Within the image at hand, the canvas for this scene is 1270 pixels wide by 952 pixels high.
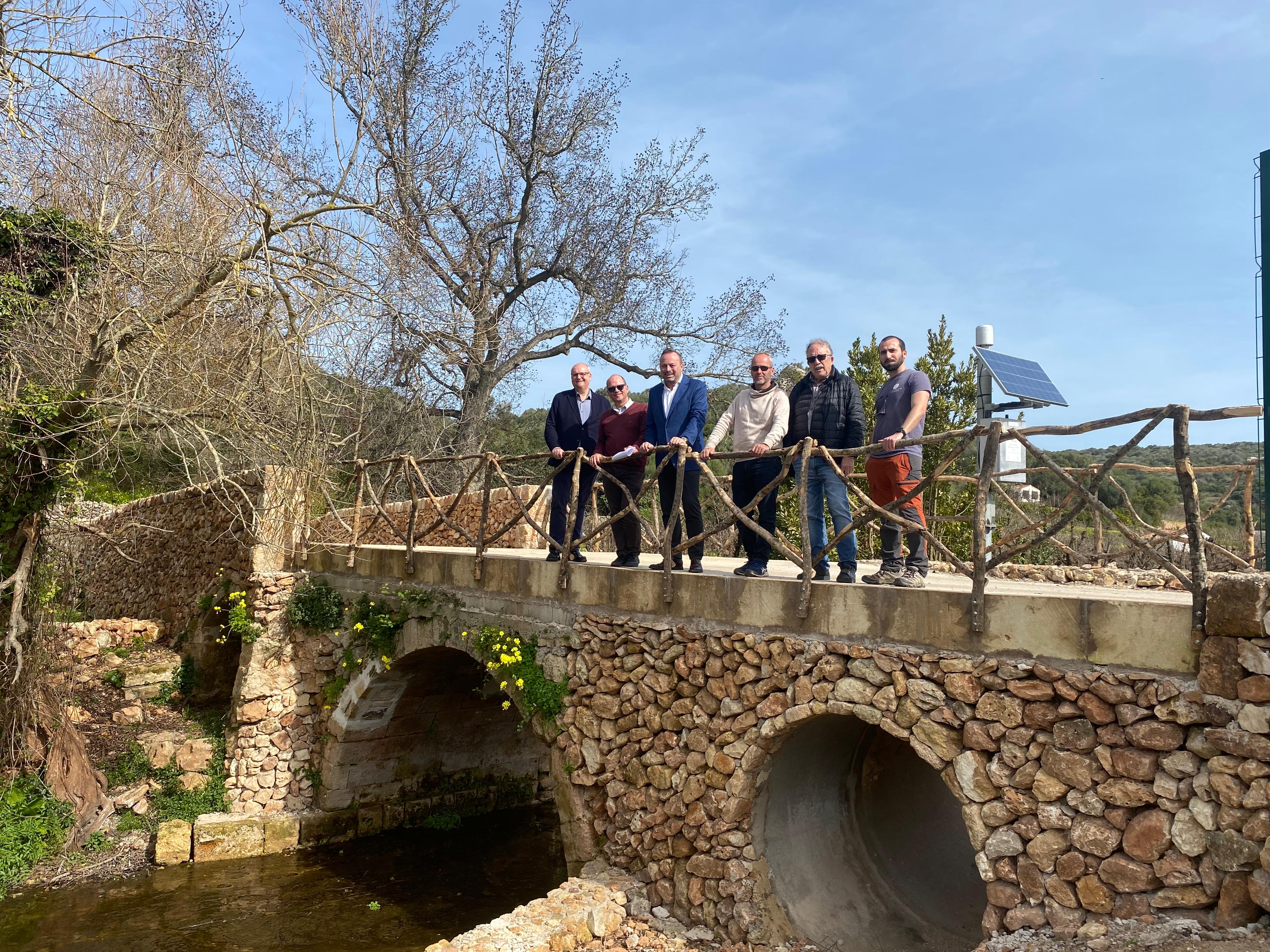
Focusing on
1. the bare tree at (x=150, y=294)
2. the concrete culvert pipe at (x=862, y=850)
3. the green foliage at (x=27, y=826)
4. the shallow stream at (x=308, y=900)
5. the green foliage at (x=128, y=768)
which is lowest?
the shallow stream at (x=308, y=900)

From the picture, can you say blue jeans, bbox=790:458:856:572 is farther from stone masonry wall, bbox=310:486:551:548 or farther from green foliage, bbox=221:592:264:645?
green foliage, bbox=221:592:264:645

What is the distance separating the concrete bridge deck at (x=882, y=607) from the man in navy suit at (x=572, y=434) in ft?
1.41

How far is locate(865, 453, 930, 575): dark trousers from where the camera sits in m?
5.11

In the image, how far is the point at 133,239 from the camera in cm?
752

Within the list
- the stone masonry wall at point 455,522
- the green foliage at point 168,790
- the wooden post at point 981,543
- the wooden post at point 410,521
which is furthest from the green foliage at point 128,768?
the wooden post at point 981,543

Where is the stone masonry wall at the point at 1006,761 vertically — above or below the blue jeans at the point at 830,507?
below

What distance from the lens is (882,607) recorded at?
15.9ft

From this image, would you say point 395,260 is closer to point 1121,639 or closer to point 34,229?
point 34,229

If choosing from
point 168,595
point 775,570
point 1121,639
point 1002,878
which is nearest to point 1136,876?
point 1002,878

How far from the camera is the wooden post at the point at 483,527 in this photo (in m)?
7.30

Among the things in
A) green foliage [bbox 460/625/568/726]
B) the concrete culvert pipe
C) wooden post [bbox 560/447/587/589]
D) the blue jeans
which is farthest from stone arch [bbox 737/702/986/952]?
wooden post [bbox 560/447/587/589]

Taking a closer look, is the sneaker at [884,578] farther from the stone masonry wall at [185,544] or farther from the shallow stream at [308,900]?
the stone masonry wall at [185,544]

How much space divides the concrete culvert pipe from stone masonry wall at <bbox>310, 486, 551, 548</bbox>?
15.6 feet

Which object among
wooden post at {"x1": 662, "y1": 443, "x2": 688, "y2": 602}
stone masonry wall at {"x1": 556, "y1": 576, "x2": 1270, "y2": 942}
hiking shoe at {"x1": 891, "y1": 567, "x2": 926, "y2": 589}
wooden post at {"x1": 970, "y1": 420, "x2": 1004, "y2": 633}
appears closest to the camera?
stone masonry wall at {"x1": 556, "y1": 576, "x2": 1270, "y2": 942}
